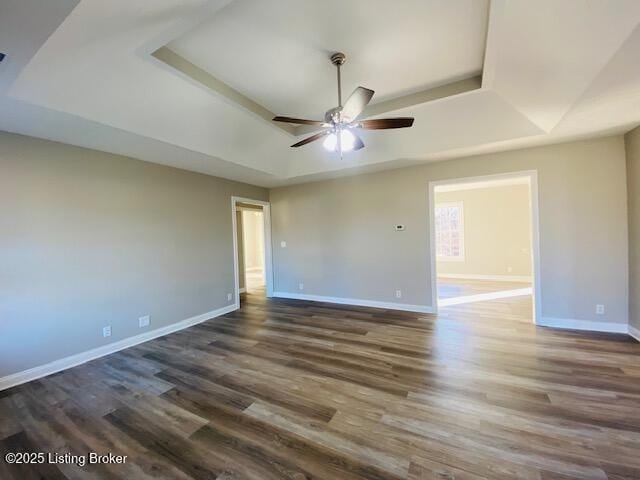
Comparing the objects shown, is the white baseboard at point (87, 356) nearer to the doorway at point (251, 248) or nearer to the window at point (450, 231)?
the doorway at point (251, 248)

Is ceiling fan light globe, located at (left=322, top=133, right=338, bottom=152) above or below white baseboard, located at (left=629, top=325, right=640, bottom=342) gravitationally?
above

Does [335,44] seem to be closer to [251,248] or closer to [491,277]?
[491,277]

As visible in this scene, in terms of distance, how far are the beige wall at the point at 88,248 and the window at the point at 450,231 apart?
675 centimetres

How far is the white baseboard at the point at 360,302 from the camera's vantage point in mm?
4598

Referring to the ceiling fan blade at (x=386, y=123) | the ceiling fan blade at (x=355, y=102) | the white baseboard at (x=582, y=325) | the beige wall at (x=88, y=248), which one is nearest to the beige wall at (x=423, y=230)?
the white baseboard at (x=582, y=325)

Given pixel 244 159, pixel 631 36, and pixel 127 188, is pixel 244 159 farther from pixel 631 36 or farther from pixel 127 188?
pixel 631 36

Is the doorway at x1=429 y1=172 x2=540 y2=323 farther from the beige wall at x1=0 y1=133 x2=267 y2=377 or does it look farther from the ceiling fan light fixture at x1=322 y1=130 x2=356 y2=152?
the beige wall at x1=0 y1=133 x2=267 y2=377

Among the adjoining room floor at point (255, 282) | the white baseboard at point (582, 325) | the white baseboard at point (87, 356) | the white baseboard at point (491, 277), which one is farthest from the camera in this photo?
the adjoining room floor at point (255, 282)

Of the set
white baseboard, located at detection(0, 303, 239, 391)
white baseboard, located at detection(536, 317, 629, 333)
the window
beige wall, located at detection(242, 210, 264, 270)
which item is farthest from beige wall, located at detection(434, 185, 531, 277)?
beige wall, located at detection(242, 210, 264, 270)

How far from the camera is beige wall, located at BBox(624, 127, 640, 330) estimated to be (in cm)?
309

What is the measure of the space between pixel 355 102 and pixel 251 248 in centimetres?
977

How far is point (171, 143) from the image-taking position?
316cm

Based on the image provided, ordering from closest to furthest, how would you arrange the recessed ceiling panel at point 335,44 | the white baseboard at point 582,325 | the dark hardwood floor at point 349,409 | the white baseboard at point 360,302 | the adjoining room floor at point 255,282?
the dark hardwood floor at point 349,409 → the recessed ceiling panel at point 335,44 → the white baseboard at point 582,325 → the white baseboard at point 360,302 → the adjoining room floor at point 255,282

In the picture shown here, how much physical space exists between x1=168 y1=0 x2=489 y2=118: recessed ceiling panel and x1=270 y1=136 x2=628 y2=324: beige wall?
1.94 meters
